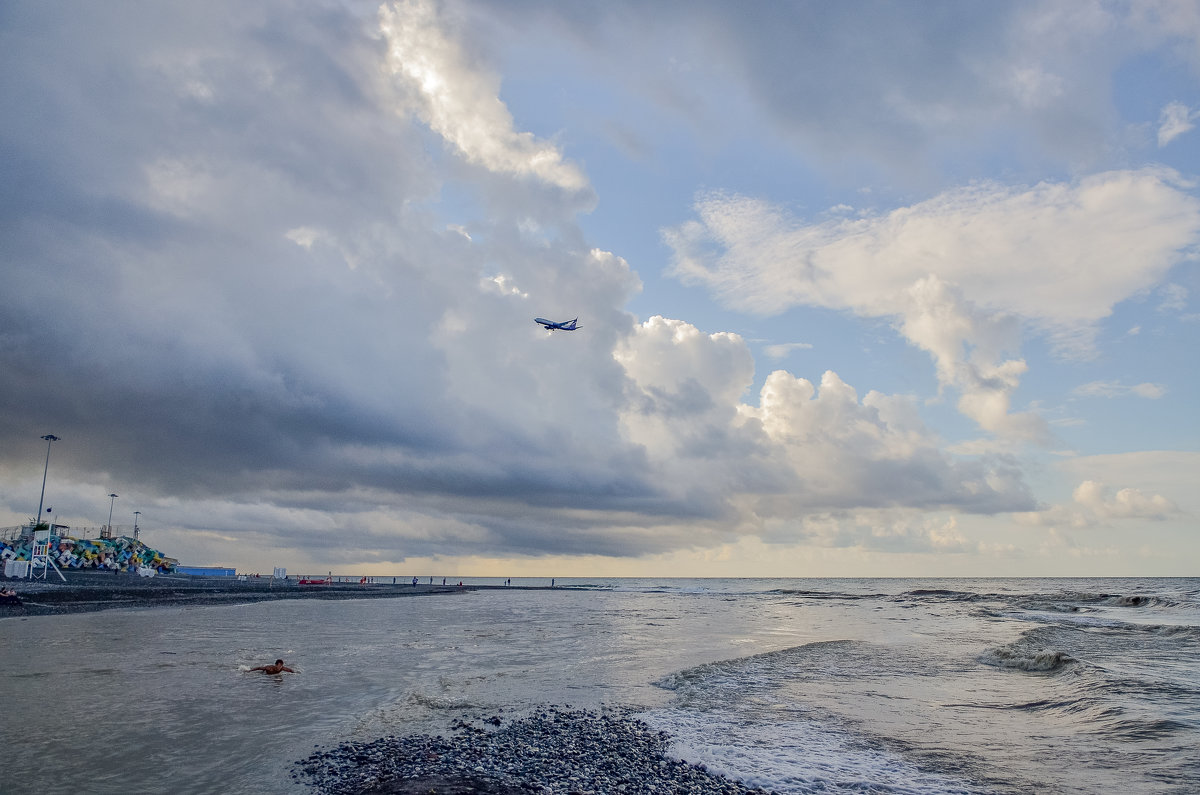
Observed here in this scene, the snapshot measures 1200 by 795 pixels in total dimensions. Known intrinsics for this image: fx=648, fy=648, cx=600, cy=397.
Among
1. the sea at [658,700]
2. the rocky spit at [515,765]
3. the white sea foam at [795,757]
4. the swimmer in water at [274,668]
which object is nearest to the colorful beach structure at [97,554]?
the sea at [658,700]

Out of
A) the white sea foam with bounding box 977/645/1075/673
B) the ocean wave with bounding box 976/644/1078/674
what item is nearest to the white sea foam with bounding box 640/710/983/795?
the ocean wave with bounding box 976/644/1078/674

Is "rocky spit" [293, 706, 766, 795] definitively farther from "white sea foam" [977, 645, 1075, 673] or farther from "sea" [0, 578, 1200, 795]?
"white sea foam" [977, 645, 1075, 673]

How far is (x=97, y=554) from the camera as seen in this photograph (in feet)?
392

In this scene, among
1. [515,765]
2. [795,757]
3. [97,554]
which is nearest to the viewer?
[515,765]

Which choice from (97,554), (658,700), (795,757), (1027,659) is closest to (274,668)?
(658,700)

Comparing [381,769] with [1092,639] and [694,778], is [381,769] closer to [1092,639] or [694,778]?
[694,778]

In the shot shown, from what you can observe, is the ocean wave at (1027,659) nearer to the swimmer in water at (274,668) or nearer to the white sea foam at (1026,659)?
the white sea foam at (1026,659)

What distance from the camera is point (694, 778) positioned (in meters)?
13.8

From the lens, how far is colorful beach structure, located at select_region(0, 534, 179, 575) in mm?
96625

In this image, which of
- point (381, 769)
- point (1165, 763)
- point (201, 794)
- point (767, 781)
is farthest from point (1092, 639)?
point (201, 794)

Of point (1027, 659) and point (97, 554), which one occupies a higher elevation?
point (97, 554)

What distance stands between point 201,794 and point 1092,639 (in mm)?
49503

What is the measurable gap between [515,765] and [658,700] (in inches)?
399

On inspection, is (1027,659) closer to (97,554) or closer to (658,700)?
(658,700)
